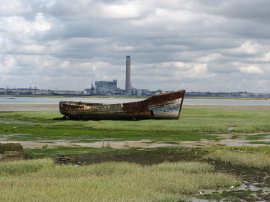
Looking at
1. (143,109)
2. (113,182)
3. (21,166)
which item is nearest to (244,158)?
(113,182)

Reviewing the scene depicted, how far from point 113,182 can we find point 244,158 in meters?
8.50

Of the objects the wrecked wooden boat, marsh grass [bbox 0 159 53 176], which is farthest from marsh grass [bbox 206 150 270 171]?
the wrecked wooden boat

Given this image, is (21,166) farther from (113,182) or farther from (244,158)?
(244,158)

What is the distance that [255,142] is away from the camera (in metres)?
31.5

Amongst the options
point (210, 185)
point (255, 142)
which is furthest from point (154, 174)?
point (255, 142)

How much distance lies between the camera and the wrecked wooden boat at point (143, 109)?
180 ft

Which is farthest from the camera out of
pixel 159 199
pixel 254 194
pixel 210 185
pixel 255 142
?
pixel 255 142

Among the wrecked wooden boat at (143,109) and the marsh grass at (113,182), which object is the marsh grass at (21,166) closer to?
the marsh grass at (113,182)

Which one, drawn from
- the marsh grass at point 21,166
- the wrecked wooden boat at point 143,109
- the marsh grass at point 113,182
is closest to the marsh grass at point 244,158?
the marsh grass at point 113,182

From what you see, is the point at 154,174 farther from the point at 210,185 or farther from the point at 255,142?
the point at 255,142

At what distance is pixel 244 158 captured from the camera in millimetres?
22359

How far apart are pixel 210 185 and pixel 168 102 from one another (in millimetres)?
38354

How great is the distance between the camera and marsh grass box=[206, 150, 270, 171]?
833 inches

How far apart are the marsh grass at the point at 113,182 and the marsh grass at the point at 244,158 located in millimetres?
2134
